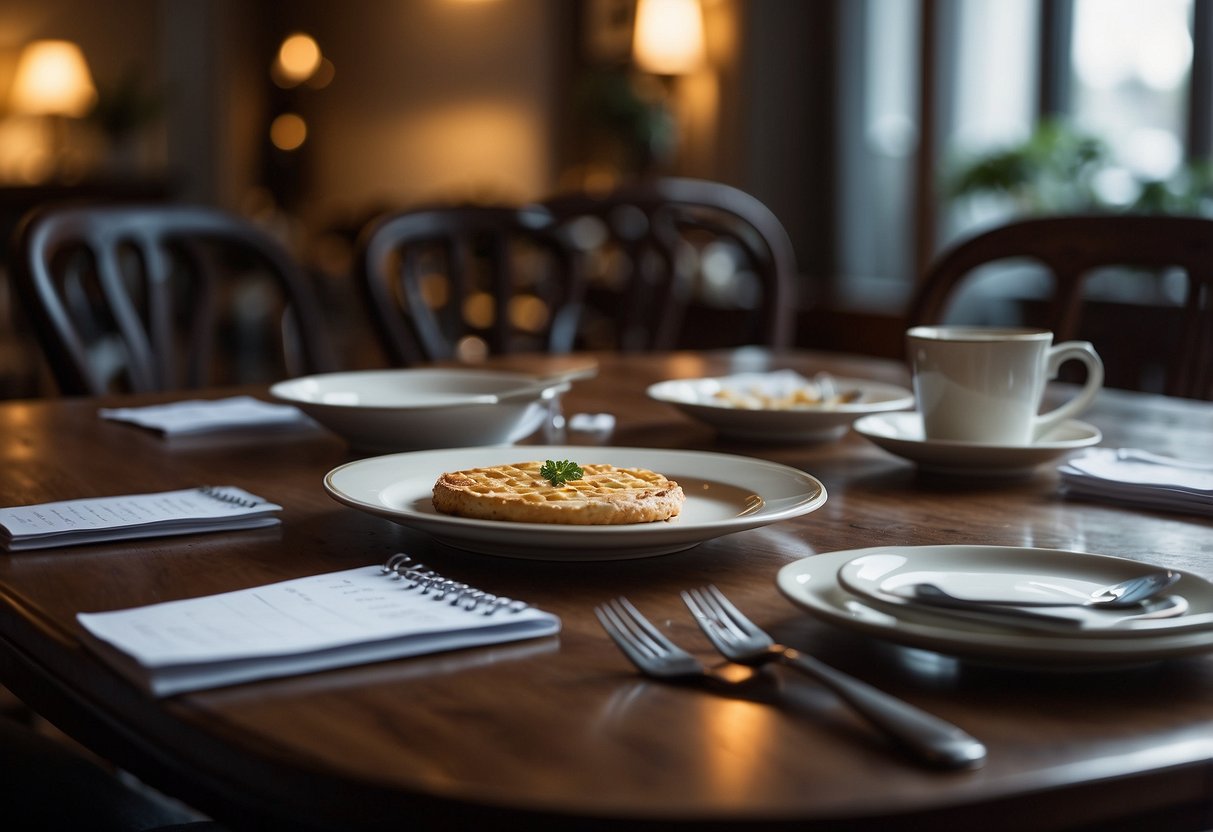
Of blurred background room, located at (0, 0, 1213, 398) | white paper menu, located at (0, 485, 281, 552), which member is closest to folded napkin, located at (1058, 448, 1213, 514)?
white paper menu, located at (0, 485, 281, 552)

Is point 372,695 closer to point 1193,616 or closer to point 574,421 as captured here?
point 1193,616

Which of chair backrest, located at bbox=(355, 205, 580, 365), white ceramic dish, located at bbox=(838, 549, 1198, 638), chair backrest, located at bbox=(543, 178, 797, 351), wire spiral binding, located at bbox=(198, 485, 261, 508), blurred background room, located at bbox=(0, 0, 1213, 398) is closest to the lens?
white ceramic dish, located at bbox=(838, 549, 1198, 638)

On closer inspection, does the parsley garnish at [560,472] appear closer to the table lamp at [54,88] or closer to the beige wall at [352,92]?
the beige wall at [352,92]

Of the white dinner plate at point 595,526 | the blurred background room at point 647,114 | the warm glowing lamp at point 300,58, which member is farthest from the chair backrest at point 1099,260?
the warm glowing lamp at point 300,58

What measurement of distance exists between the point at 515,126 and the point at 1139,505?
19.6ft

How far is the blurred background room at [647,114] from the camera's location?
11.8 feet

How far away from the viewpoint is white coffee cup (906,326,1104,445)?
0.98m

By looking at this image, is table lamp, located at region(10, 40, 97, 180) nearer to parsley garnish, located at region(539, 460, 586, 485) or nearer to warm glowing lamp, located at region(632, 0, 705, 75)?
warm glowing lamp, located at region(632, 0, 705, 75)

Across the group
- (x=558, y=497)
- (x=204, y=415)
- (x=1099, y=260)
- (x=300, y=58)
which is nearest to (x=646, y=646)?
(x=558, y=497)

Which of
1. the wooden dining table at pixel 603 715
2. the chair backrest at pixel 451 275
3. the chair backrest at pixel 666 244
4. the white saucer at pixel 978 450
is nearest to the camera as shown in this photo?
the wooden dining table at pixel 603 715

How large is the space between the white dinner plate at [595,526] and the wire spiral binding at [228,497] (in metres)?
0.07

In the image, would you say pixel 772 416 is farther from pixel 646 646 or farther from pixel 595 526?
pixel 646 646

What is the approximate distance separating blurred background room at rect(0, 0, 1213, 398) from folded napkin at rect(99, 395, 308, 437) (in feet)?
3.35

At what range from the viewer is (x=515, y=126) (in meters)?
6.60
